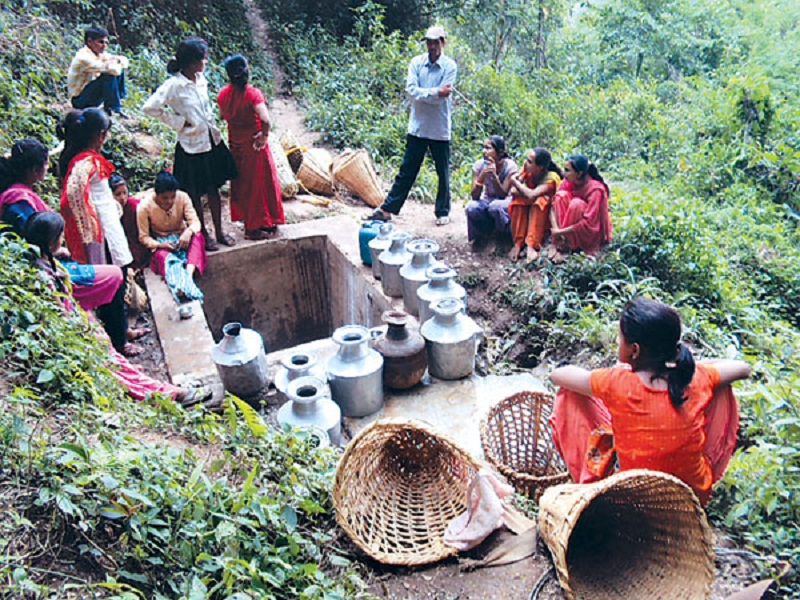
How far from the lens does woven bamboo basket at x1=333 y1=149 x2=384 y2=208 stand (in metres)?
7.22

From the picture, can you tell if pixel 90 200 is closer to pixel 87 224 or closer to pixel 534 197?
pixel 87 224

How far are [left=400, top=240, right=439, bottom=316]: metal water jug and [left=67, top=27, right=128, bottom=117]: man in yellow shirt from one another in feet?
12.1

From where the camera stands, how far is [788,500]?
2.63 m

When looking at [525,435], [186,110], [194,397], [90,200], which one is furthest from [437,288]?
[186,110]

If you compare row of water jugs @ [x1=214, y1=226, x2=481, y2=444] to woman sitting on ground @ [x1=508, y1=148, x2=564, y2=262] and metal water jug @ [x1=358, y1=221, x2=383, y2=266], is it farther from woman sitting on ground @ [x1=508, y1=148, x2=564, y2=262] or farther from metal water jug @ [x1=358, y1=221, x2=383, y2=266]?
woman sitting on ground @ [x1=508, y1=148, x2=564, y2=262]

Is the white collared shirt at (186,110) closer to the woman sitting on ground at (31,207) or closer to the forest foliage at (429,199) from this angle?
the woman sitting on ground at (31,207)

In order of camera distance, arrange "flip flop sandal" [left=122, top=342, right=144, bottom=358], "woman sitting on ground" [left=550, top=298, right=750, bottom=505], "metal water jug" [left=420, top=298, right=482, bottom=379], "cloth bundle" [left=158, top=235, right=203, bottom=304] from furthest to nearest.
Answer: "cloth bundle" [left=158, top=235, right=203, bottom=304]
"flip flop sandal" [left=122, top=342, right=144, bottom=358]
"metal water jug" [left=420, top=298, right=482, bottom=379]
"woman sitting on ground" [left=550, top=298, right=750, bottom=505]

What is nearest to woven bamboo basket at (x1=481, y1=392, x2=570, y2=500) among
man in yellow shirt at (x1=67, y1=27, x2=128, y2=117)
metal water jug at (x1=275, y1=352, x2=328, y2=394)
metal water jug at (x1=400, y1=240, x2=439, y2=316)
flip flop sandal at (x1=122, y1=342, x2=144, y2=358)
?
metal water jug at (x1=275, y1=352, x2=328, y2=394)

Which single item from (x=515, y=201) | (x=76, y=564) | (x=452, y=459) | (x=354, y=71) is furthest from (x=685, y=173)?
(x=76, y=564)

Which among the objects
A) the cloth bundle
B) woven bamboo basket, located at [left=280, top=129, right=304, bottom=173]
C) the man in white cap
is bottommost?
the cloth bundle

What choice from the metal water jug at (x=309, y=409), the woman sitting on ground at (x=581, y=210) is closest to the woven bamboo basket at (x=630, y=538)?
the metal water jug at (x=309, y=409)

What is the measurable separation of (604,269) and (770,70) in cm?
923

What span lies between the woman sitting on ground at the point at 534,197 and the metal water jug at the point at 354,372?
2109 millimetres

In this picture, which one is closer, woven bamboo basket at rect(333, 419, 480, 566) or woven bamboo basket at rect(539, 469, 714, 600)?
woven bamboo basket at rect(539, 469, 714, 600)
